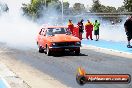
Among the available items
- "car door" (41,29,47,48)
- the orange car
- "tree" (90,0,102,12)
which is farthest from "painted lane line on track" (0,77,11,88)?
"tree" (90,0,102,12)

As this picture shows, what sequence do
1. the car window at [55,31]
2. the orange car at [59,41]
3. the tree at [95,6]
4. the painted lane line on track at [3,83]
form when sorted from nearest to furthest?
the painted lane line on track at [3,83] → the orange car at [59,41] → the car window at [55,31] → the tree at [95,6]

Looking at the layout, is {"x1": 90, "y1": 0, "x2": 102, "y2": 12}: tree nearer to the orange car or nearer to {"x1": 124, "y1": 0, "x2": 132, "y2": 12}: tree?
{"x1": 124, "y1": 0, "x2": 132, "y2": 12}: tree

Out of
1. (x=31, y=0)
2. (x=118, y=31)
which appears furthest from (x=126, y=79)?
(x=31, y=0)

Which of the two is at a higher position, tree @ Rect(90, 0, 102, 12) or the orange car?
the orange car

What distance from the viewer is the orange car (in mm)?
21391

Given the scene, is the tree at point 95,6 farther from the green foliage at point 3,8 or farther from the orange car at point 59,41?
the orange car at point 59,41

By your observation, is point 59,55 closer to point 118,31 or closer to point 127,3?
point 118,31

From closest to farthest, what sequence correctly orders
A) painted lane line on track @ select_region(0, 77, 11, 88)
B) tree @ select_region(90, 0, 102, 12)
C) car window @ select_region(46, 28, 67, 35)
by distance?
painted lane line on track @ select_region(0, 77, 11, 88) < car window @ select_region(46, 28, 67, 35) < tree @ select_region(90, 0, 102, 12)

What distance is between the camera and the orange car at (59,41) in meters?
21.4

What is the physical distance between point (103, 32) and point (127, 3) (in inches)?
2020

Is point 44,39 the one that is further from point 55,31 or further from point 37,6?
point 37,6

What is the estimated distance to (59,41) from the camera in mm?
21422

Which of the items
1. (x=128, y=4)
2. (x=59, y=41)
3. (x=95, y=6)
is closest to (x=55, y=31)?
(x=59, y=41)

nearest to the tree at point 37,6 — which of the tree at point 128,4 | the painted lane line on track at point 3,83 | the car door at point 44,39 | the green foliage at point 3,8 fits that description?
the green foliage at point 3,8
